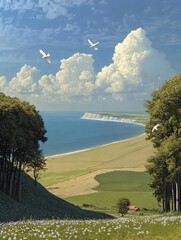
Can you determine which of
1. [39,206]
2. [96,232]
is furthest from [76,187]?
[96,232]

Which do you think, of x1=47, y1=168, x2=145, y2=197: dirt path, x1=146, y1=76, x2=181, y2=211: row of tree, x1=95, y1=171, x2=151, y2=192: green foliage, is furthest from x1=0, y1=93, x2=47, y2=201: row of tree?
x1=95, y1=171, x2=151, y2=192: green foliage

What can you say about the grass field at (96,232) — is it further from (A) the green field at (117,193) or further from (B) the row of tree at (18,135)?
(A) the green field at (117,193)

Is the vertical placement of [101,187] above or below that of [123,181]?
below

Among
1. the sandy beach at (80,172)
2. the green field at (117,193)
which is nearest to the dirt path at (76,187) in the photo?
the sandy beach at (80,172)

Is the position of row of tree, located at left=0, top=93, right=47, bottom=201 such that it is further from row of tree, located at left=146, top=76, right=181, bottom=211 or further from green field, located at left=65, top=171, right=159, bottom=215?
green field, located at left=65, top=171, right=159, bottom=215

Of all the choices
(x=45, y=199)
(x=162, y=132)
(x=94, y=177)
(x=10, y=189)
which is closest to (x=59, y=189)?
(x=94, y=177)

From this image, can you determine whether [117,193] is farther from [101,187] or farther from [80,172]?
[80,172]

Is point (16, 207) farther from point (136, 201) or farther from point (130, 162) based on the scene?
point (130, 162)
